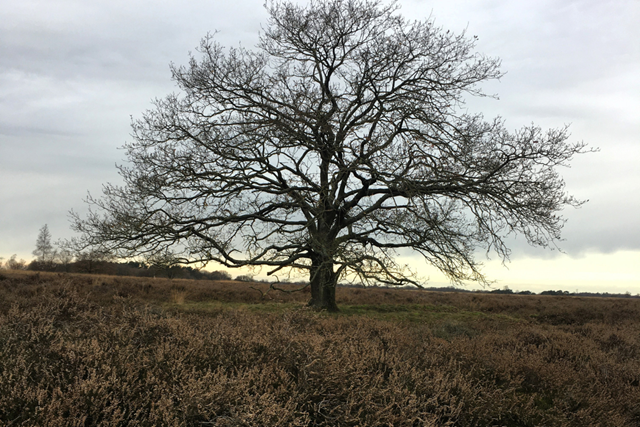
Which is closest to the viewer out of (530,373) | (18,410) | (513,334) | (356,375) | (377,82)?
(18,410)

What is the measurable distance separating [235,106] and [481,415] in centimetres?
1173

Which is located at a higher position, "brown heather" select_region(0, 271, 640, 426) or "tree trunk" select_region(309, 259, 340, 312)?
"tree trunk" select_region(309, 259, 340, 312)

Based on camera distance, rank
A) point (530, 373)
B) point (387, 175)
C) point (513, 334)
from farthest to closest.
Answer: point (387, 175) < point (513, 334) < point (530, 373)

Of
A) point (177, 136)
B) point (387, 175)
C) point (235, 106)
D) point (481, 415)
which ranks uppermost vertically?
point (235, 106)

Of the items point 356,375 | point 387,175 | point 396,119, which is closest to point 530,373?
point 356,375

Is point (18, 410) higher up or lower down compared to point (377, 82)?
lower down

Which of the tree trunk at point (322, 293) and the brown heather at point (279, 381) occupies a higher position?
the tree trunk at point (322, 293)

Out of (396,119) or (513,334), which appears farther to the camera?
(396,119)

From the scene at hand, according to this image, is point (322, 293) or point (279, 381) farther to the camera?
point (322, 293)

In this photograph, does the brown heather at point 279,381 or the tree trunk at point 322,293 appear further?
the tree trunk at point 322,293

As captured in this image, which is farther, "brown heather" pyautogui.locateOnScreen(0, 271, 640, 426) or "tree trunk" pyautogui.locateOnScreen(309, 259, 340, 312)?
"tree trunk" pyautogui.locateOnScreen(309, 259, 340, 312)

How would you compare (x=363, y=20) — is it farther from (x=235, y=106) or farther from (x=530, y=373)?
(x=530, y=373)

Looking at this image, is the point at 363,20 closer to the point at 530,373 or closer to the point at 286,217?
the point at 286,217

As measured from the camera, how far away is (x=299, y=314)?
314 inches
